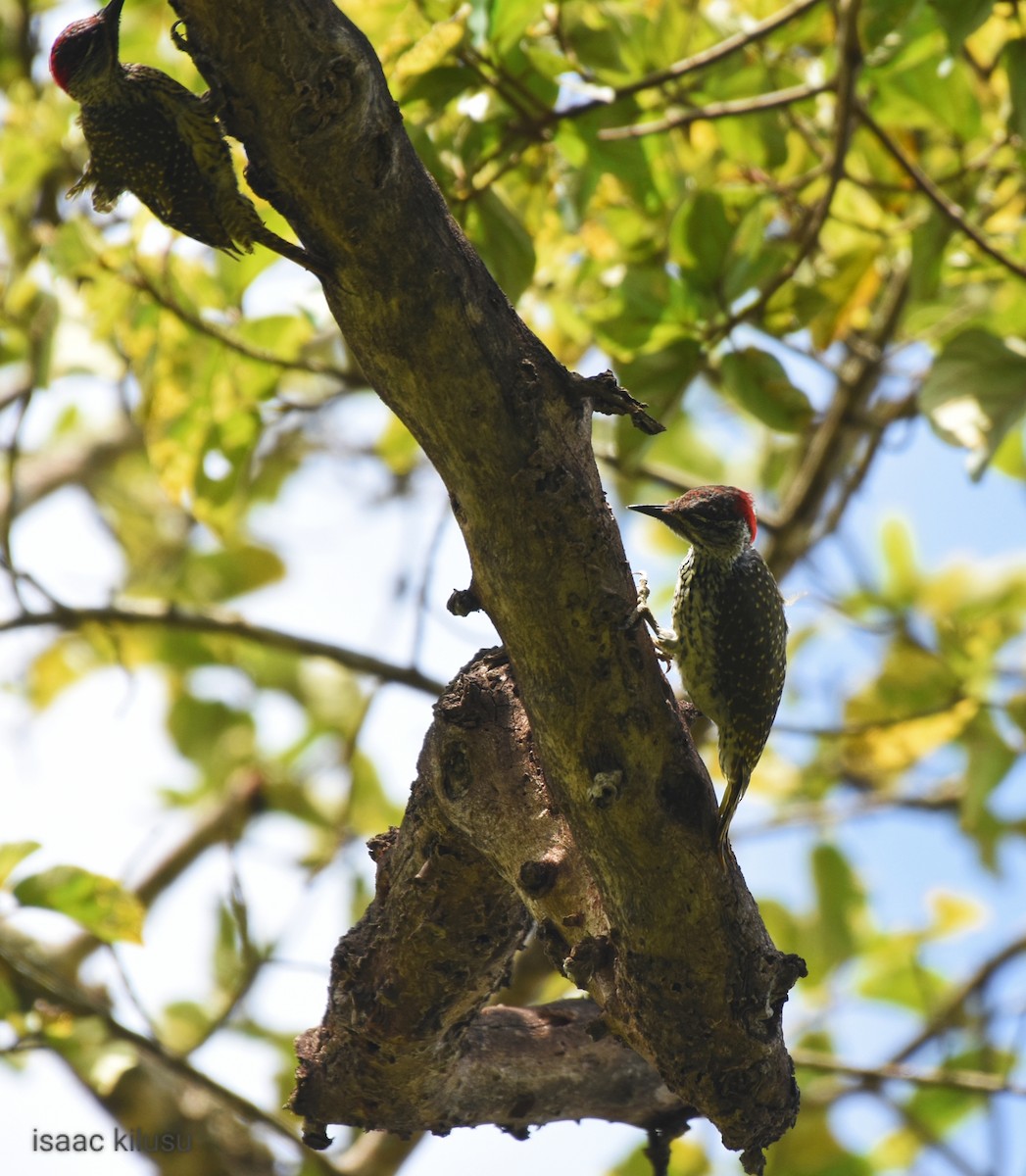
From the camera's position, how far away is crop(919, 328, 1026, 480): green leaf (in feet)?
11.1

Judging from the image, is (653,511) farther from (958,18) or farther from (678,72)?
(958,18)

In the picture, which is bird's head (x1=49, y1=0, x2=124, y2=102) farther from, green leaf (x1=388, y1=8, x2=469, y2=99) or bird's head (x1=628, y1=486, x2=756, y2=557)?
bird's head (x1=628, y1=486, x2=756, y2=557)

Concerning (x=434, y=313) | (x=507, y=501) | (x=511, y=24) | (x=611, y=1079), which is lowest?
(x=611, y=1079)

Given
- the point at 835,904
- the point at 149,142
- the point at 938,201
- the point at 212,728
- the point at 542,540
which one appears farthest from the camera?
the point at 212,728

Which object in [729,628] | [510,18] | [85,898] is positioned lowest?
[85,898]

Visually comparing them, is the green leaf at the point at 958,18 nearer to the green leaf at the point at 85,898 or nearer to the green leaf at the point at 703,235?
the green leaf at the point at 703,235

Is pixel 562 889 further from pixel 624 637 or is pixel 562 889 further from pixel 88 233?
pixel 88 233

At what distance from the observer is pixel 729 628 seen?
3.31 metres

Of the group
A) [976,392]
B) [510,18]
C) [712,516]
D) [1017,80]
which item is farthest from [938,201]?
[510,18]

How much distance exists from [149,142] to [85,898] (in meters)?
1.81

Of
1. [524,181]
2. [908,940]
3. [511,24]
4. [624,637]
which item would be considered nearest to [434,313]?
[624,637]

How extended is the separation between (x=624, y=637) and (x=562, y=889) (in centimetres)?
49

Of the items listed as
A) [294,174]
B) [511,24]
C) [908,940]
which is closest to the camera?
[294,174]

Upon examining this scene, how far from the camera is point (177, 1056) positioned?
148 inches
